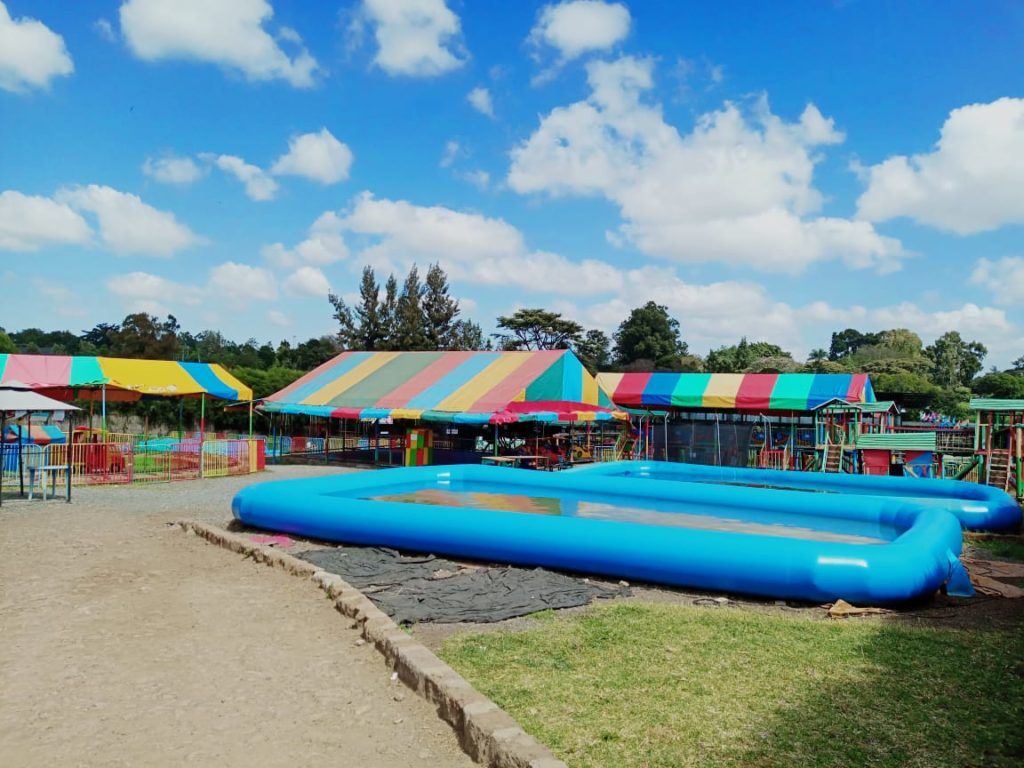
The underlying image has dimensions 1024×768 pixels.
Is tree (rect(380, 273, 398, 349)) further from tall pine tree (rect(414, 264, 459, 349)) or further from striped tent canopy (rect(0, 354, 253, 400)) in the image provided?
striped tent canopy (rect(0, 354, 253, 400))

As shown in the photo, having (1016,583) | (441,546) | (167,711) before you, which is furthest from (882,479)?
(167,711)

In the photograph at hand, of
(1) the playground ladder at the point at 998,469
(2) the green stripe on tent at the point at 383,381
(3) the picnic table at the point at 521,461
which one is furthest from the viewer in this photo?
(2) the green stripe on tent at the point at 383,381

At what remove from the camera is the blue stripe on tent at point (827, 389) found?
2170 centimetres

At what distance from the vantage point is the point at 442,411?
1875cm

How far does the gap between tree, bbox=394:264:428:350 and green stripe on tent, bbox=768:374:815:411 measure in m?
25.6

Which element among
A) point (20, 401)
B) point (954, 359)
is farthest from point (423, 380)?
point (954, 359)

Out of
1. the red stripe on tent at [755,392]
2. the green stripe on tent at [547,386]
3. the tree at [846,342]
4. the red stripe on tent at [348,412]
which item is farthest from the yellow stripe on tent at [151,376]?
the tree at [846,342]

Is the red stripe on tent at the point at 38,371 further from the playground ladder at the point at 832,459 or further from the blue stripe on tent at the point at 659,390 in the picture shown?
the playground ladder at the point at 832,459

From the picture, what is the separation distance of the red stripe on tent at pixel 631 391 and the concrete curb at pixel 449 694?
18943mm

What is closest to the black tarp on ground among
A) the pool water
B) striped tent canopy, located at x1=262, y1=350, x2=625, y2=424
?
the pool water

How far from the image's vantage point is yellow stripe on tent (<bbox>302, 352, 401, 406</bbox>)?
2155 cm

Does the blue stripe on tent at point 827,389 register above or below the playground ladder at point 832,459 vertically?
above

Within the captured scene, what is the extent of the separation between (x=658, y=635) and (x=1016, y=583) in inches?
183

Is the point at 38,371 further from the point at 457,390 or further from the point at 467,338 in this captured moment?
the point at 467,338
